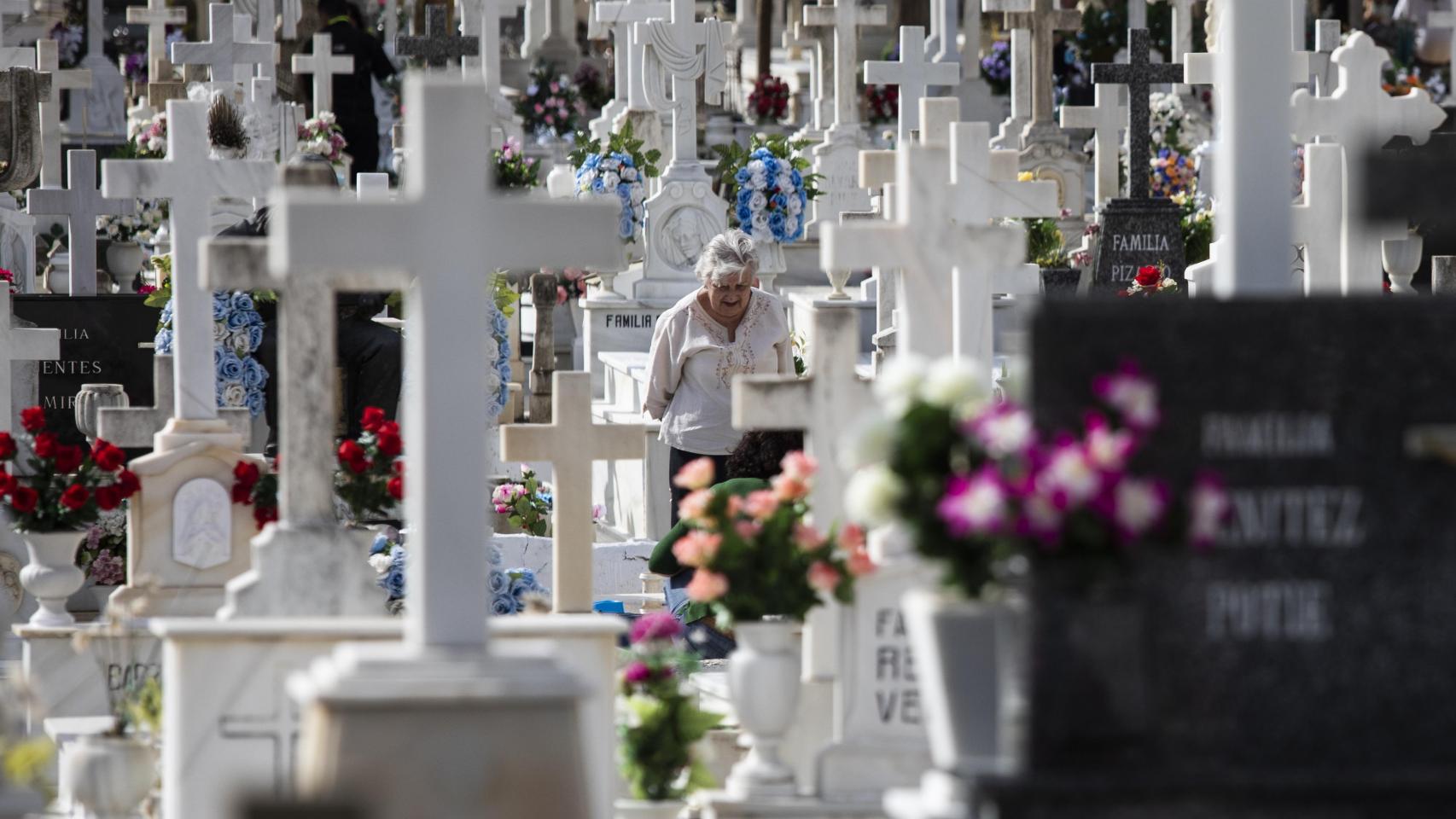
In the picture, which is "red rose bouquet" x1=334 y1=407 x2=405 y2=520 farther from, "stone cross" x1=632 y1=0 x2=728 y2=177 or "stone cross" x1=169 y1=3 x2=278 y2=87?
"stone cross" x1=169 y1=3 x2=278 y2=87

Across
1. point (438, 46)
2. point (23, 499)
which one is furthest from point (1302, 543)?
point (438, 46)

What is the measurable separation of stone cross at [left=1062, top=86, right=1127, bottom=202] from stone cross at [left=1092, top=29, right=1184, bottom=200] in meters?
0.95

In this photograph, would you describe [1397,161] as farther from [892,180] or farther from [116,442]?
[116,442]

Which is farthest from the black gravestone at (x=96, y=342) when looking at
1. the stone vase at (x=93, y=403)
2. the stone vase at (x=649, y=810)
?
the stone vase at (x=649, y=810)

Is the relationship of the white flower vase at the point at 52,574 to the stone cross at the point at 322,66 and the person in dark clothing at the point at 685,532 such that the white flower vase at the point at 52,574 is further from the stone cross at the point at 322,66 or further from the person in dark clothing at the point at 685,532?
the stone cross at the point at 322,66

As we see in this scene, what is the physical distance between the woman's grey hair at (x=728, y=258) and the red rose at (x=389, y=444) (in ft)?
7.77

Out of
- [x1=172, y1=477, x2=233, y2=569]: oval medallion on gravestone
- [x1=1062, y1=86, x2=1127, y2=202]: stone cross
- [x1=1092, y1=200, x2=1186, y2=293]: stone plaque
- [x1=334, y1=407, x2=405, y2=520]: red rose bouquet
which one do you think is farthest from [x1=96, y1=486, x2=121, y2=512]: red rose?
[x1=1062, y1=86, x2=1127, y2=202]: stone cross

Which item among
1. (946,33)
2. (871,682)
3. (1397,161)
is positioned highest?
(946,33)

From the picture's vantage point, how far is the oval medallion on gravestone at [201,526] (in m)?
6.73

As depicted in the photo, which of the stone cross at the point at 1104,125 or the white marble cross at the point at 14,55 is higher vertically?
the white marble cross at the point at 14,55

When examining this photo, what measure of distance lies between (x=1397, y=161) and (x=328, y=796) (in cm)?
204

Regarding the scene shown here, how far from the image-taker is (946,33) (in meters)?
22.3

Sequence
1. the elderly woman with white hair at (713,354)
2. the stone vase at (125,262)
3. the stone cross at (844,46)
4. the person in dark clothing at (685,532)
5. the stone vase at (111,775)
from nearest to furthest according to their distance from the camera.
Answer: the stone vase at (111,775), the person in dark clothing at (685,532), the elderly woman with white hair at (713,354), the stone vase at (125,262), the stone cross at (844,46)

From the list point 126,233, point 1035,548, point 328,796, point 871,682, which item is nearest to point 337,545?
point 871,682
